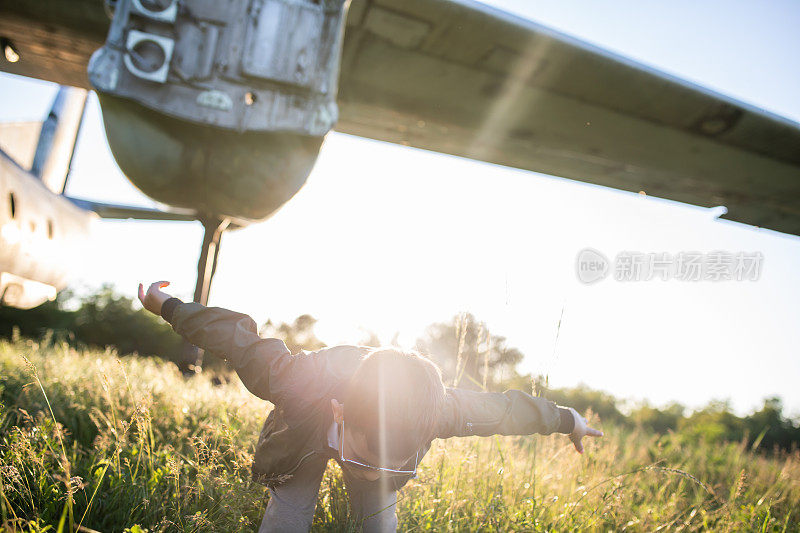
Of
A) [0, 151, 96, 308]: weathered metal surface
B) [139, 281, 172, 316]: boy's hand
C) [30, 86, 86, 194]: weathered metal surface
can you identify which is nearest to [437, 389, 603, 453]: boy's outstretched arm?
[139, 281, 172, 316]: boy's hand

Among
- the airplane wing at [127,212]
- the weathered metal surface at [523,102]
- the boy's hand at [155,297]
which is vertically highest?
the weathered metal surface at [523,102]

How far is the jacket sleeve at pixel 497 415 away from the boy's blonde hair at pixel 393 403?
27cm

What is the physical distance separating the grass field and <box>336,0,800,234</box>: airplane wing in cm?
233

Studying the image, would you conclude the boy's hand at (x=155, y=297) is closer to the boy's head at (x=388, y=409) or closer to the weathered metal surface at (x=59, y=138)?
the boy's head at (x=388, y=409)

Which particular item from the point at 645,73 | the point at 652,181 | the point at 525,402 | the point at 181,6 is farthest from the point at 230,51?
the point at 652,181

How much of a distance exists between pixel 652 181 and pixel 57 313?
18.0m

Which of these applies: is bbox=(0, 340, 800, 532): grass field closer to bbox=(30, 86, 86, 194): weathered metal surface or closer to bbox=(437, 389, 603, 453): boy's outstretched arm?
bbox=(437, 389, 603, 453): boy's outstretched arm

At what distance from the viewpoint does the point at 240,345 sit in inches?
61.4

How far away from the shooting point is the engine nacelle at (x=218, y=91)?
1.92 metres

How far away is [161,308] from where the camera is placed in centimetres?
167

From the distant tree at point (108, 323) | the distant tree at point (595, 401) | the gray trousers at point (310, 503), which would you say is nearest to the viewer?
the gray trousers at point (310, 503)

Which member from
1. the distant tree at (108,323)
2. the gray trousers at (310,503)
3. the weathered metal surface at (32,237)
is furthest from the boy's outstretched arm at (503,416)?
the distant tree at (108,323)

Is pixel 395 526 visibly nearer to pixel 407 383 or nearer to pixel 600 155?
pixel 407 383

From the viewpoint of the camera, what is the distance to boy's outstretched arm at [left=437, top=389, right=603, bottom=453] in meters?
1.73
